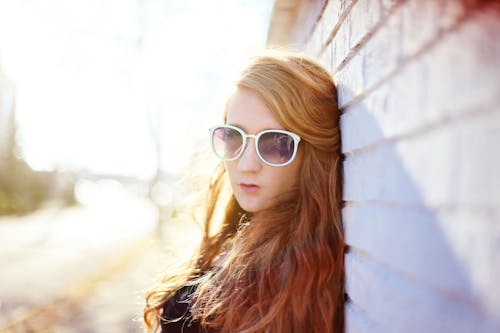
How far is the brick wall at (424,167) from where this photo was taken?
0.81 metres

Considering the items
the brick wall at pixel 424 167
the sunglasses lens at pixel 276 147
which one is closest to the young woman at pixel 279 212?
the sunglasses lens at pixel 276 147

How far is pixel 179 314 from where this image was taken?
2223 mm

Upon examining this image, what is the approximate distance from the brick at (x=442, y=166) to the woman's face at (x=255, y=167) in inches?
24.6

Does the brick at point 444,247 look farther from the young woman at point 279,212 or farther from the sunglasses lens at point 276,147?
the sunglasses lens at point 276,147

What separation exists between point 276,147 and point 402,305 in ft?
3.24

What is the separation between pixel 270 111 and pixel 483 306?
1.40m

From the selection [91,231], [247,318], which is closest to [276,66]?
[247,318]

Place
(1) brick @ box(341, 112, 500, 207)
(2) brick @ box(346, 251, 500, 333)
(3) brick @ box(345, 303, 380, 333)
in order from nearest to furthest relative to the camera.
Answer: (1) brick @ box(341, 112, 500, 207), (2) brick @ box(346, 251, 500, 333), (3) brick @ box(345, 303, 380, 333)

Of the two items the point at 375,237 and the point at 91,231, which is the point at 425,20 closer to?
the point at 375,237

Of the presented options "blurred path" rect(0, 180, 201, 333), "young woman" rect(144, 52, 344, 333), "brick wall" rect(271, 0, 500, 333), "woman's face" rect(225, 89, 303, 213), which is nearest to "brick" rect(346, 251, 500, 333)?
"brick wall" rect(271, 0, 500, 333)

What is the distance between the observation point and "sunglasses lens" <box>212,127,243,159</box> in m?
2.27

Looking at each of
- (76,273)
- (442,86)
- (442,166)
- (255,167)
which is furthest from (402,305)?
(76,273)

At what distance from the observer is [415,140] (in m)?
1.16

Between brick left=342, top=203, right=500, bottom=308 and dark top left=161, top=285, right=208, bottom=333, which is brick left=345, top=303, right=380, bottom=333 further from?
dark top left=161, top=285, right=208, bottom=333
